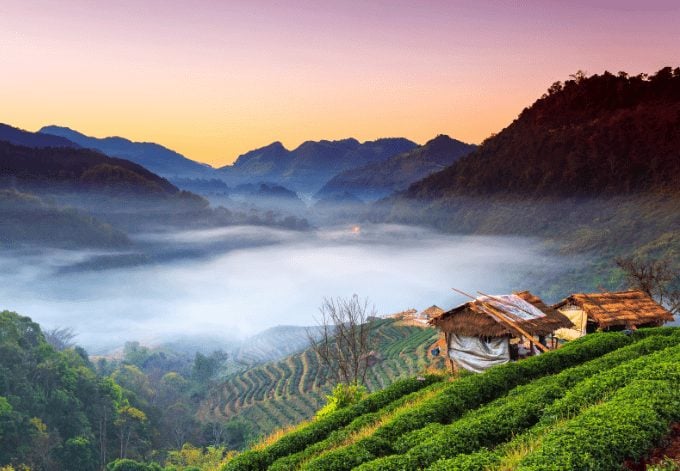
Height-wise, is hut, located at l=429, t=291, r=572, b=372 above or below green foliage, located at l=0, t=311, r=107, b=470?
above

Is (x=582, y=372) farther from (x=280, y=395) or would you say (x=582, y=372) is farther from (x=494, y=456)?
(x=280, y=395)

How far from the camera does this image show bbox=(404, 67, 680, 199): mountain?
461 ft

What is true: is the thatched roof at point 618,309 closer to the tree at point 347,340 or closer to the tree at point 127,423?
the tree at point 347,340

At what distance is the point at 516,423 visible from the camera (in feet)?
43.5

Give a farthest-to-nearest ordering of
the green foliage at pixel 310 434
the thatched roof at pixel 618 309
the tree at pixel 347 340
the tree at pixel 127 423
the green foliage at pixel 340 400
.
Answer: the tree at pixel 127 423
the tree at pixel 347 340
the thatched roof at pixel 618 309
the green foliage at pixel 340 400
the green foliage at pixel 310 434

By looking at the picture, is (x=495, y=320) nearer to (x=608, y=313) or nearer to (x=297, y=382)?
(x=608, y=313)

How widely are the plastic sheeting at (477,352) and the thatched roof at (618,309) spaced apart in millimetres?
8495

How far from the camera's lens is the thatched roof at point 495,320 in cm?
2577

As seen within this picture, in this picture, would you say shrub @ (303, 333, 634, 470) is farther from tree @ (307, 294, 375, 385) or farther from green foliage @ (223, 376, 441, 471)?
tree @ (307, 294, 375, 385)

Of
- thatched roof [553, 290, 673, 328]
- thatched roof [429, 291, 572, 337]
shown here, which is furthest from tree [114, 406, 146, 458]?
thatched roof [553, 290, 673, 328]

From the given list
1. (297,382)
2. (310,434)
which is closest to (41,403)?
(297,382)

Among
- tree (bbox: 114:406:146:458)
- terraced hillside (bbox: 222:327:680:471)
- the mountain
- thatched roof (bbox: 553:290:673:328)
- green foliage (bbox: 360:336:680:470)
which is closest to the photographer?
terraced hillside (bbox: 222:327:680:471)

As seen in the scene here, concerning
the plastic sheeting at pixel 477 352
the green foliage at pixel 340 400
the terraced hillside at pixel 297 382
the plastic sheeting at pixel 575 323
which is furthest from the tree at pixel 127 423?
the plastic sheeting at pixel 575 323

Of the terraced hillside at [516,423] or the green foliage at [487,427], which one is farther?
the green foliage at [487,427]
